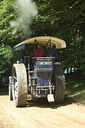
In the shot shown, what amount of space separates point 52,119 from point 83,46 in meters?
5.11

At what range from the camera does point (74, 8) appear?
30.6ft

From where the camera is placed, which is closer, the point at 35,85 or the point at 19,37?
the point at 35,85

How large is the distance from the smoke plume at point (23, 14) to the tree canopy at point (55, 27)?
15cm

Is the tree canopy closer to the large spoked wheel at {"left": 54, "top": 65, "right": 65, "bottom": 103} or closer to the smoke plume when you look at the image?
the smoke plume

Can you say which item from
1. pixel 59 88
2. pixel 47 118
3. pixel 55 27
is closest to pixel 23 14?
pixel 55 27

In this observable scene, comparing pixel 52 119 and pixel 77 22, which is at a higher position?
pixel 77 22

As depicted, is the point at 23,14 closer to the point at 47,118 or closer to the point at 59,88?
the point at 59,88

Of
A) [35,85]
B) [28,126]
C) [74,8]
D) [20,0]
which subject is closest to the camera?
[28,126]

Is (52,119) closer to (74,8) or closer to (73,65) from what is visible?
(73,65)

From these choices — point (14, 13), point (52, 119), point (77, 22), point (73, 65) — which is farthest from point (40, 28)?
point (52, 119)

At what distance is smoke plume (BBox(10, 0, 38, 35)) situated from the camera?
10485 millimetres

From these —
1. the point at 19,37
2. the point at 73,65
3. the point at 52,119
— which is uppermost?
the point at 19,37

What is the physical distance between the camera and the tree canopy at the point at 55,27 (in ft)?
31.2

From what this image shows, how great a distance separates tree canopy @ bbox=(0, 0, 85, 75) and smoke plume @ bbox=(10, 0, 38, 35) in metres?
0.15
